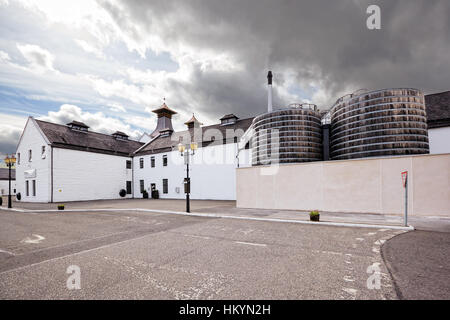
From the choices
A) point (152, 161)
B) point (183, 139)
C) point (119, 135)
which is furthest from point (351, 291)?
point (119, 135)

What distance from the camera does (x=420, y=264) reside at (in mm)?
4695

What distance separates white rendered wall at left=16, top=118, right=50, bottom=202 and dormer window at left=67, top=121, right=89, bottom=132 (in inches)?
170

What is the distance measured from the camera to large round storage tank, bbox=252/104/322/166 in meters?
15.3

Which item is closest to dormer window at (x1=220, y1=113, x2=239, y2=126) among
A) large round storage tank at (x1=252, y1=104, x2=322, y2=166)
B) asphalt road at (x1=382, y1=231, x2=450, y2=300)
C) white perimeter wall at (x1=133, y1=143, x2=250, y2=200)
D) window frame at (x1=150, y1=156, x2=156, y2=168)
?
white perimeter wall at (x1=133, y1=143, x2=250, y2=200)

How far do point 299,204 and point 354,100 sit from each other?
26.3ft

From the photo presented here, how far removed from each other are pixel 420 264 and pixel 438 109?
2120 cm

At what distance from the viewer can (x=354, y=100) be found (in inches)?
543

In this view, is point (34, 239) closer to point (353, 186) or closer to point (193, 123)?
point (353, 186)

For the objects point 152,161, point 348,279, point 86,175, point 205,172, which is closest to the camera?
point 348,279

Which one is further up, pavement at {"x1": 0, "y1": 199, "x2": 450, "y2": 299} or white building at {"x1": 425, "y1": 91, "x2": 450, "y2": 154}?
white building at {"x1": 425, "y1": 91, "x2": 450, "y2": 154}

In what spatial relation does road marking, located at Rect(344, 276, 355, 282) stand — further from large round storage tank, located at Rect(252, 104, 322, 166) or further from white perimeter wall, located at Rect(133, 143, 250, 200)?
white perimeter wall, located at Rect(133, 143, 250, 200)

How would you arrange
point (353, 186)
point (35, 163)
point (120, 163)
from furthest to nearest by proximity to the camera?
point (120, 163)
point (35, 163)
point (353, 186)
